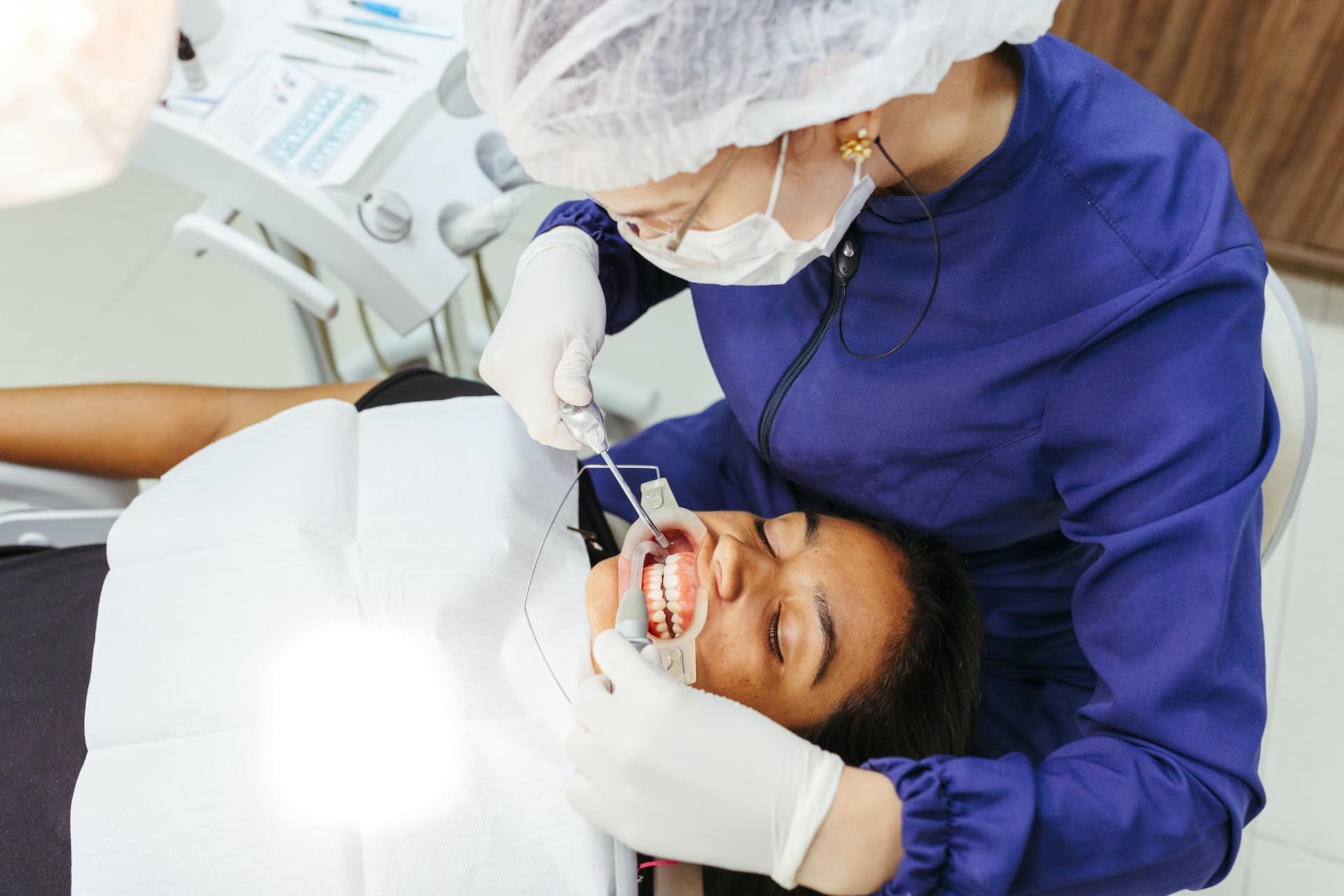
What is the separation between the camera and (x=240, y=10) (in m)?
1.70

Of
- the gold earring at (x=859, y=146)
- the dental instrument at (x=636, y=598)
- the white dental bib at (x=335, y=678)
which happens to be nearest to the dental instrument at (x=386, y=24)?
the white dental bib at (x=335, y=678)

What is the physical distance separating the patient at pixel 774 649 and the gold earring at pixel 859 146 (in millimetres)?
488

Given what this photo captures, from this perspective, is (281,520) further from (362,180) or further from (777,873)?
(777,873)

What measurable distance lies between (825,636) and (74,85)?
0.89 meters

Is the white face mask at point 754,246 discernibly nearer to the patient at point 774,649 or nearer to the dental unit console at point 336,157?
the patient at point 774,649

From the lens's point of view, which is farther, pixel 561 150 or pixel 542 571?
pixel 542 571

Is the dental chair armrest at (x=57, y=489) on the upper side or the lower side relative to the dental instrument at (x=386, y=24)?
lower

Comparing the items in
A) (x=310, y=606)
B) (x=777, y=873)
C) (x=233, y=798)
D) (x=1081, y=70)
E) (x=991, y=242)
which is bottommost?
(x=233, y=798)

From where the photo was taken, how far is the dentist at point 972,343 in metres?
0.81

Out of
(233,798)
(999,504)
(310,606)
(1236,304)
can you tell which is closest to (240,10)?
(310,606)

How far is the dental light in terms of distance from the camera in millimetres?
748

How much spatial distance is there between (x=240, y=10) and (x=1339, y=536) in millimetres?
2407

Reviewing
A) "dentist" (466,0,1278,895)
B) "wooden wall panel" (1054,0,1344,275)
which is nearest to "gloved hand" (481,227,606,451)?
"dentist" (466,0,1278,895)

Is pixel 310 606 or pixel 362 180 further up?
pixel 362 180
